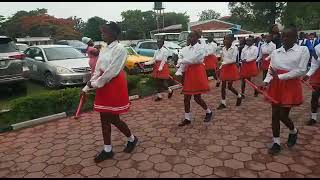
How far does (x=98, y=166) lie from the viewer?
4.54m

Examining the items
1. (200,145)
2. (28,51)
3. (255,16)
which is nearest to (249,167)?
(200,145)

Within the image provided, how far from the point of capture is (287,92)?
4641 millimetres

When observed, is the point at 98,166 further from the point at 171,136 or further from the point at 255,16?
the point at 255,16

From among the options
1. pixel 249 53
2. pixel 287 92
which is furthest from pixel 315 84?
pixel 249 53

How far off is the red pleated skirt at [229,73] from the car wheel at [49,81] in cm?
567

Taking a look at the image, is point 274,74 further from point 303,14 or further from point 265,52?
point 303,14

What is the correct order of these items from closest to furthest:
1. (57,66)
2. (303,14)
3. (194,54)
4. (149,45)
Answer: (194,54) → (57,66) → (149,45) → (303,14)

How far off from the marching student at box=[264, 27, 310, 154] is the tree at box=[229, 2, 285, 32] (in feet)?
134

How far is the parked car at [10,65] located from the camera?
29.1 ft

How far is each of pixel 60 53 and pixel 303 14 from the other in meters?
34.9

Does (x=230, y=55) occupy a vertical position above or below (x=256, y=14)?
below

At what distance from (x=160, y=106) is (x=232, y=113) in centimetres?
187

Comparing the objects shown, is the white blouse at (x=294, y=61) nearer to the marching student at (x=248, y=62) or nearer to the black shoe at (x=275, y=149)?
the black shoe at (x=275, y=149)

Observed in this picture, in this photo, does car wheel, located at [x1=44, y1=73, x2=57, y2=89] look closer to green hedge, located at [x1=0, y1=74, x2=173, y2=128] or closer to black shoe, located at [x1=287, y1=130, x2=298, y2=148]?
green hedge, located at [x1=0, y1=74, x2=173, y2=128]
